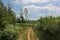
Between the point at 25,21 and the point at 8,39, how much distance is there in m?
38.8

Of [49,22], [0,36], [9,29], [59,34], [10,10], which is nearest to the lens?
[0,36]

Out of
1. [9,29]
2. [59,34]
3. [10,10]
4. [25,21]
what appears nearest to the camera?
[9,29]

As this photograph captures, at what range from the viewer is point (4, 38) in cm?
2641

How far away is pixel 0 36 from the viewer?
1000 inches

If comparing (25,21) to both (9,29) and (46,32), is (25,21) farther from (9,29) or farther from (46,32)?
(9,29)

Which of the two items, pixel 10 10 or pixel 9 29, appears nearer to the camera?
pixel 9 29

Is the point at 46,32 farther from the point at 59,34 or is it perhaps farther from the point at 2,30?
the point at 2,30

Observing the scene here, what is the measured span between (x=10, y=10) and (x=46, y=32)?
69.5 ft

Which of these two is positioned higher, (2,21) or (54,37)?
(2,21)

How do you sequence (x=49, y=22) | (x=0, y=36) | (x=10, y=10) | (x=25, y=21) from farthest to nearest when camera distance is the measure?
(x=25, y=21), (x=10, y=10), (x=49, y=22), (x=0, y=36)

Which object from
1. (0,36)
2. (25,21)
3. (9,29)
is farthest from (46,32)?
(25,21)

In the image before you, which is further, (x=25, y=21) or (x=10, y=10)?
(x=25, y=21)

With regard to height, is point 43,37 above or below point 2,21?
below

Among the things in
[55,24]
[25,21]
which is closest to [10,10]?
[25,21]
